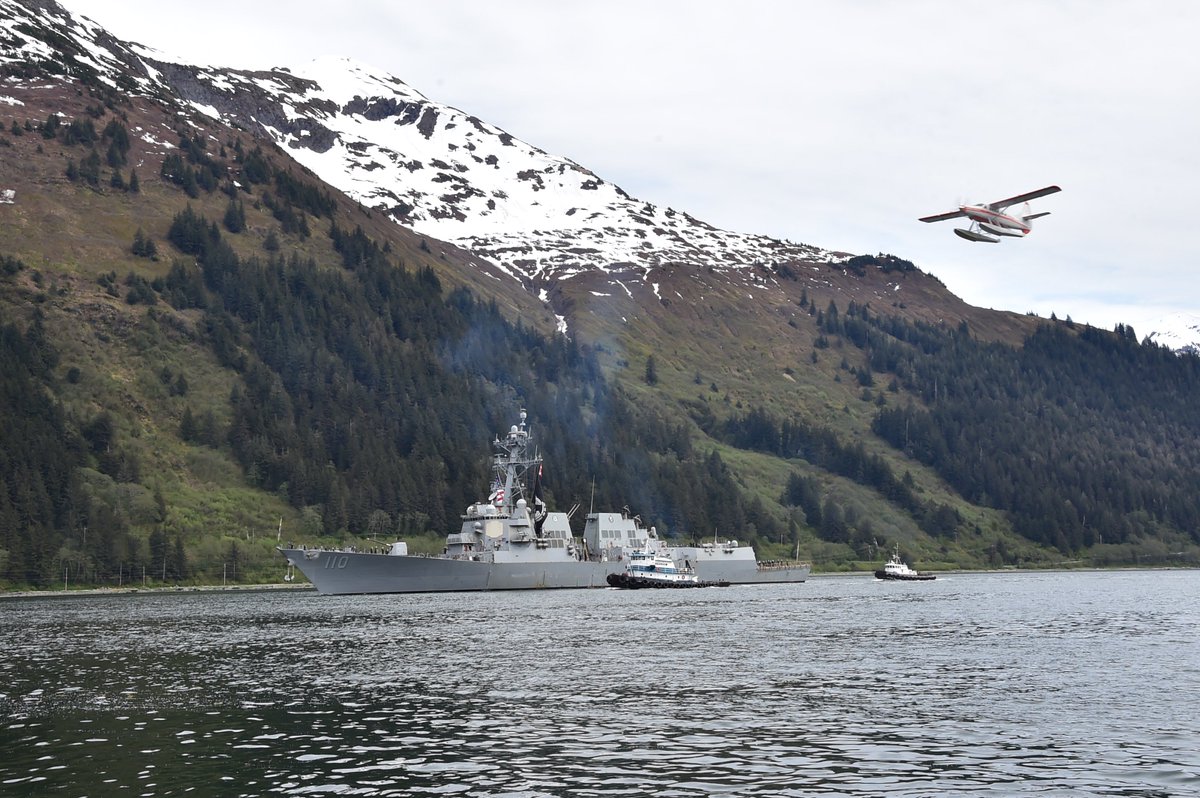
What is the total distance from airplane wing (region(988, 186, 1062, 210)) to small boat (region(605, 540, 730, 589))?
66582 mm

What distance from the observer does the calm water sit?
103 feet

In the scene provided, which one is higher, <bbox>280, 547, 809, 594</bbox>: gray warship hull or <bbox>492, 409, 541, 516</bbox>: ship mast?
<bbox>492, 409, 541, 516</bbox>: ship mast

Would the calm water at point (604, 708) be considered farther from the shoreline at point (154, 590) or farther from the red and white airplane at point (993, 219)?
the shoreline at point (154, 590)

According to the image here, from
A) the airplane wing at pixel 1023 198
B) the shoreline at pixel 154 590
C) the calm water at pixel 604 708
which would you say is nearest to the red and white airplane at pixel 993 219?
the airplane wing at pixel 1023 198

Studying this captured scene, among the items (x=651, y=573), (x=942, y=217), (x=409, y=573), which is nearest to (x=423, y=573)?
(x=409, y=573)

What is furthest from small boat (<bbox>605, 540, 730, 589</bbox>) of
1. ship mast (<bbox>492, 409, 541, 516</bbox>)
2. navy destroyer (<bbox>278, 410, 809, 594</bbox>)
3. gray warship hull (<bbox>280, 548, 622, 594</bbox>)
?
ship mast (<bbox>492, 409, 541, 516</bbox>)

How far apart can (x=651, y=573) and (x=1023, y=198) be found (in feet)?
229

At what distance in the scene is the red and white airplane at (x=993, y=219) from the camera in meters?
97.8

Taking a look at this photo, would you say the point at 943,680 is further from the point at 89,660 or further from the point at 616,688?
the point at 89,660

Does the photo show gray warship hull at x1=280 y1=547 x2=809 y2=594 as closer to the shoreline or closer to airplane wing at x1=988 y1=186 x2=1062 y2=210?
the shoreline

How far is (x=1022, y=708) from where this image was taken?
42.7 m

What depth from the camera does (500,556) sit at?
138m

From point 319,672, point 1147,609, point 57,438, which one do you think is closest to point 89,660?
point 319,672

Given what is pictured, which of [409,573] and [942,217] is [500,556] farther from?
[942,217]
